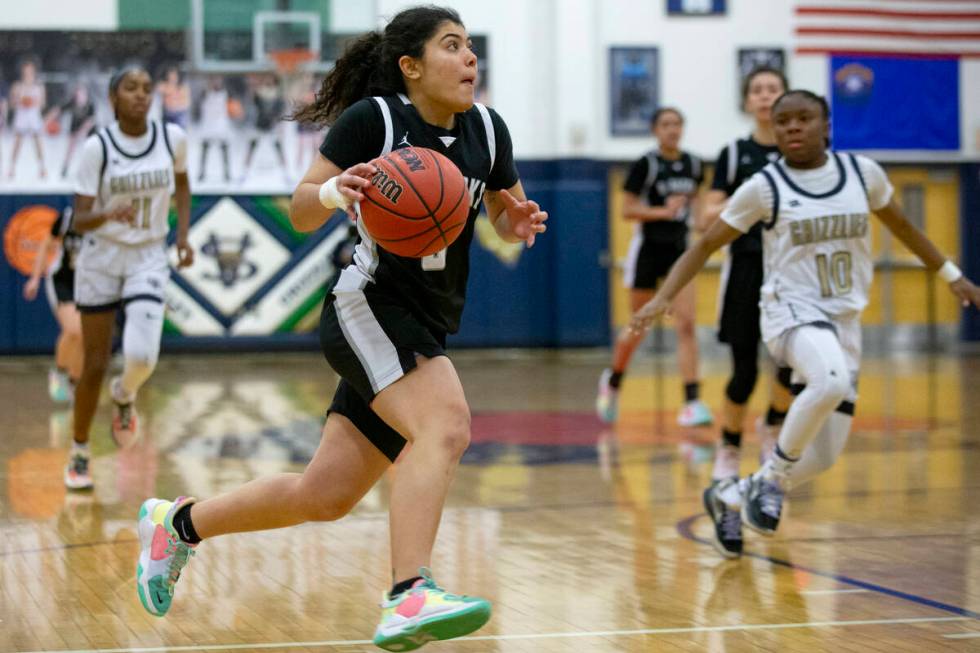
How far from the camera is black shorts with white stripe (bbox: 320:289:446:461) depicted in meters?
3.81

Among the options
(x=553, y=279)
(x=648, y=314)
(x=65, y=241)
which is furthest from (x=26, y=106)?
(x=648, y=314)

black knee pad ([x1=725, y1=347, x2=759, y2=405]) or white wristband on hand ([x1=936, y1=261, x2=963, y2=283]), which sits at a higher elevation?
white wristband on hand ([x1=936, y1=261, x2=963, y2=283])

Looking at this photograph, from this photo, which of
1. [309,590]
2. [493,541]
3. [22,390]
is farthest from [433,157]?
[22,390]

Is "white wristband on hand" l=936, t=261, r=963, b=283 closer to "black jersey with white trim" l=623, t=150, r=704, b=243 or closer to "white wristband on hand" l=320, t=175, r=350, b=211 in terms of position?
"white wristband on hand" l=320, t=175, r=350, b=211

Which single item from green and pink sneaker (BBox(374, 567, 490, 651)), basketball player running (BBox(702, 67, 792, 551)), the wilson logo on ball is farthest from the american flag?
green and pink sneaker (BBox(374, 567, 490, 651))

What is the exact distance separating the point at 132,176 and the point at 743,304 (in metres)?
3.02

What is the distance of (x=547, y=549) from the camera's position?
5695 mm

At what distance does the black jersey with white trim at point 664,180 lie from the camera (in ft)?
34.4

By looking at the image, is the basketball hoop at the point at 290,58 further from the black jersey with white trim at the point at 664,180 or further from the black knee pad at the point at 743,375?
the black knee pad at the point at 743,375

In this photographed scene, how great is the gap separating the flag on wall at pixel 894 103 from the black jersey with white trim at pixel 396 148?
1404cm

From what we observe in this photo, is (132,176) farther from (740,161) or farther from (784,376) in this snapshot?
(784,376)

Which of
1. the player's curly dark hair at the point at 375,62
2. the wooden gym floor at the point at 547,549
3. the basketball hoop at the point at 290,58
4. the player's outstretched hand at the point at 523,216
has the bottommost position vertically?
the wooden gym floor at the point at 547,549

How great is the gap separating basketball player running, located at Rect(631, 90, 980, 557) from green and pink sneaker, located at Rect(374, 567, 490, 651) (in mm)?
2168

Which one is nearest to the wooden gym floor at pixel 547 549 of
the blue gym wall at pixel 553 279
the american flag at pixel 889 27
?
the blue gym wall at pixel 553 279
